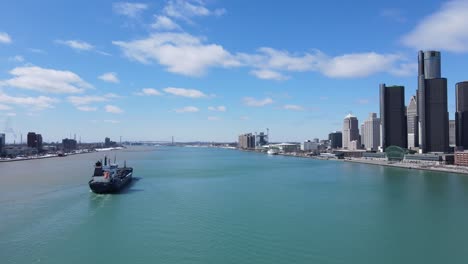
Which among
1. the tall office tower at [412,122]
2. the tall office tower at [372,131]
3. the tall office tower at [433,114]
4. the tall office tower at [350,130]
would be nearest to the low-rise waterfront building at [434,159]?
the tall office tower at [433,114]

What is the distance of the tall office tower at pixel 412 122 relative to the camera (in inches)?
3135

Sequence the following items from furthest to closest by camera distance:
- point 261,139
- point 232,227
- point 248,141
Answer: point 261,139 → point 248,141 → point 232,227

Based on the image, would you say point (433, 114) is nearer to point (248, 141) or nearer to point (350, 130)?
point (350, 130)

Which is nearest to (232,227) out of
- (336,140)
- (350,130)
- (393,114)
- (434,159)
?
(434,159)

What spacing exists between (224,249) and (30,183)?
20607mm

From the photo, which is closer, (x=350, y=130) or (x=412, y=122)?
(x=412, y=122)

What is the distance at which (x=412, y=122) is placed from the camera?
8631 centimetres

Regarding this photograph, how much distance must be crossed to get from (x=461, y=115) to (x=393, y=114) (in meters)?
12.8

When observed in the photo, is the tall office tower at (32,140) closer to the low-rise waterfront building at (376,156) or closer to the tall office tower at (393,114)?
the low-rise waterfront building at (376,156)

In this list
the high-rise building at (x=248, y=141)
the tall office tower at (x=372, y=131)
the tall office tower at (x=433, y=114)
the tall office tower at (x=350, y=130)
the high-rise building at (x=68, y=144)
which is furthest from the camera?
the high-rise building at (x=248, y=141)

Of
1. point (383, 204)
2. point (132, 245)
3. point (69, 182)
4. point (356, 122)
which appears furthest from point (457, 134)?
point (132, 245)

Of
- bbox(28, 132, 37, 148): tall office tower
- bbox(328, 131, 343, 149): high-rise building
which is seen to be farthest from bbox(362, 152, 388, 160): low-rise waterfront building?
bbox(28, 132, 37, 148): tall office tower

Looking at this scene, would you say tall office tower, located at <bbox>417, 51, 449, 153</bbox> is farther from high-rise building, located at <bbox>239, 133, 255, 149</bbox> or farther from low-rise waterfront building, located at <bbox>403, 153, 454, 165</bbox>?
high-rise building, located at <bbox>239, 133, 255, 149</bbox>

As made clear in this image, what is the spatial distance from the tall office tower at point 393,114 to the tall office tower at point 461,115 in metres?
9.98
